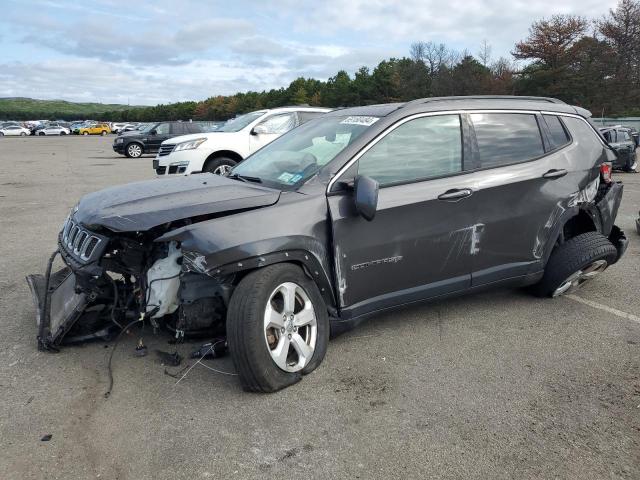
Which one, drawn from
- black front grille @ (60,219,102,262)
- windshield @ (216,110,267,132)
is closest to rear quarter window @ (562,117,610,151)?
black front grille @ (60,219,102,262)

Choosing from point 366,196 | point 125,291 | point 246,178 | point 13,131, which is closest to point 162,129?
point 246,178

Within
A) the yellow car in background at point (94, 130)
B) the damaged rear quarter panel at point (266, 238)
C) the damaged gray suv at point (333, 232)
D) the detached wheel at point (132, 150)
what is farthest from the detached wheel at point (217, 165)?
the yellow car in background at point (94, 130)

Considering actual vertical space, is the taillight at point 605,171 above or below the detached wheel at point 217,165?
above

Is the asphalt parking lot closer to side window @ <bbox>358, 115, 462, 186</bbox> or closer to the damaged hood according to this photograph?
the damaged hood

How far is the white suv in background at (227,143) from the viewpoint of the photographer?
10.8 metres

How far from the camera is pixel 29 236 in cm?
740

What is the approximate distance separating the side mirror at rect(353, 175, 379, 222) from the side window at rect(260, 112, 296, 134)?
8086 mm

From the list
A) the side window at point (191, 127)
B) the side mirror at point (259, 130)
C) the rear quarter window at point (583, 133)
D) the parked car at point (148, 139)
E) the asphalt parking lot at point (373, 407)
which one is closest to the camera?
the asphalt parking lot at point (373, 407)

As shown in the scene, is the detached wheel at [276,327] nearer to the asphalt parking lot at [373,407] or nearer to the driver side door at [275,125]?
the asphalt parking lot at [373,407]

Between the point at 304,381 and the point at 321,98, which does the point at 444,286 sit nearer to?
the point at 304,381

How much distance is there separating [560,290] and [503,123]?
1511 mm

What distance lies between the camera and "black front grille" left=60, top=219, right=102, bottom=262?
3520mm

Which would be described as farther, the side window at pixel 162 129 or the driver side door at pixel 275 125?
the side window at pixel 162 129

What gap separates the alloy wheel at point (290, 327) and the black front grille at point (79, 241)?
121cm
